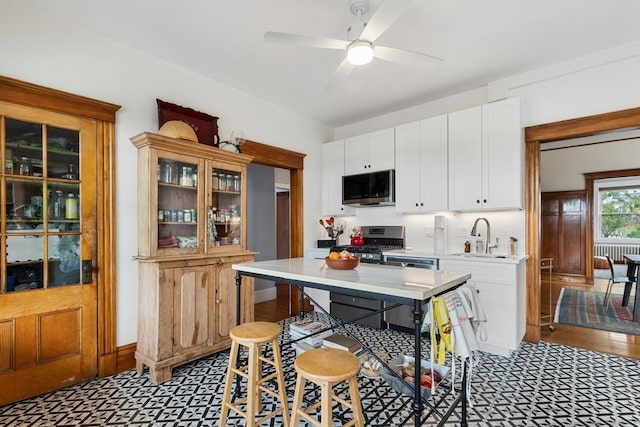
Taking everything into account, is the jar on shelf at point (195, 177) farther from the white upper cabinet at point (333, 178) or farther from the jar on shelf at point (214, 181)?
the white upper cabinet at point (333, 178)

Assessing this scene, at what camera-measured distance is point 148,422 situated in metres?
2.00

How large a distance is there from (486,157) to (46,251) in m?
4.00

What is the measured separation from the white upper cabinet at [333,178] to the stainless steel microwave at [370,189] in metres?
0.12

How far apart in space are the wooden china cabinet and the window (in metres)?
8.87

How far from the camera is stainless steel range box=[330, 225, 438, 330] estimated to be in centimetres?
346

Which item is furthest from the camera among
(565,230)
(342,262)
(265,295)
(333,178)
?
(565,230)

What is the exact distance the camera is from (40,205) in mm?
2336

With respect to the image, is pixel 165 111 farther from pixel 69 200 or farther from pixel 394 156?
pixel 394 156

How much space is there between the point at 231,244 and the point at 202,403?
4.59ft

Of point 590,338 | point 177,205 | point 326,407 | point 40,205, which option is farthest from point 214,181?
point 590,338

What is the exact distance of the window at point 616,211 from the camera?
7707 millimetres

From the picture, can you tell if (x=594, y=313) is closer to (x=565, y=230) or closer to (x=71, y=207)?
(x=565, y=230)

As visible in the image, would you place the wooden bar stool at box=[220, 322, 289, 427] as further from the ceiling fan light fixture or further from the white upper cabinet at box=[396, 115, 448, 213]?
the white upper cabinet at box=[396, 115, 448, 213]

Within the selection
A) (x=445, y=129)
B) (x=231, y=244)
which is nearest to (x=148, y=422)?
(x=231, y=244)
